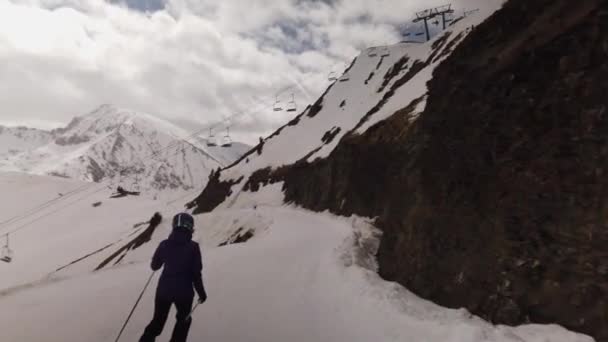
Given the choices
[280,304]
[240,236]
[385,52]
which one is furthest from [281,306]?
[385,52]

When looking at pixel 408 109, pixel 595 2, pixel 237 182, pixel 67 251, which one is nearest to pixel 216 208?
pixel 237 182

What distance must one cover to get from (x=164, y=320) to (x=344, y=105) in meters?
62.5

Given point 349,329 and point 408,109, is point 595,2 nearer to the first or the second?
point 349,329

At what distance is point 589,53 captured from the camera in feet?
24.2

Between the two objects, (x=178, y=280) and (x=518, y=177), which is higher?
(x=518, y=177)

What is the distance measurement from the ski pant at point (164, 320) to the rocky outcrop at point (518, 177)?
5540 mm

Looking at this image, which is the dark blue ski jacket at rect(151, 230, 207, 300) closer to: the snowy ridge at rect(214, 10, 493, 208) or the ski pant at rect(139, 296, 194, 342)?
the ski pant at rect(139, 296, 194, 342)

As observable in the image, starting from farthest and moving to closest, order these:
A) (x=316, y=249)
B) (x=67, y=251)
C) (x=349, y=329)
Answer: (x=67, y=251)
(x=316, y=249)
(x=349, y=329)

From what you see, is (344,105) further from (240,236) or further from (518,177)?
(518,177)

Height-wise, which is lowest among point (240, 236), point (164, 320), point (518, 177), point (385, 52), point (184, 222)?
point (240, 236)

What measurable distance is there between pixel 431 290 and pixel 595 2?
22.2ft

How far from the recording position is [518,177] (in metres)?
8.15

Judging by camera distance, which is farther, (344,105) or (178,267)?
(344,105)

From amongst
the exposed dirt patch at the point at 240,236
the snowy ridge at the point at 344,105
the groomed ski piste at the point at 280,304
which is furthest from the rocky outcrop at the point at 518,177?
the snowy ridge at the point at 344,105
